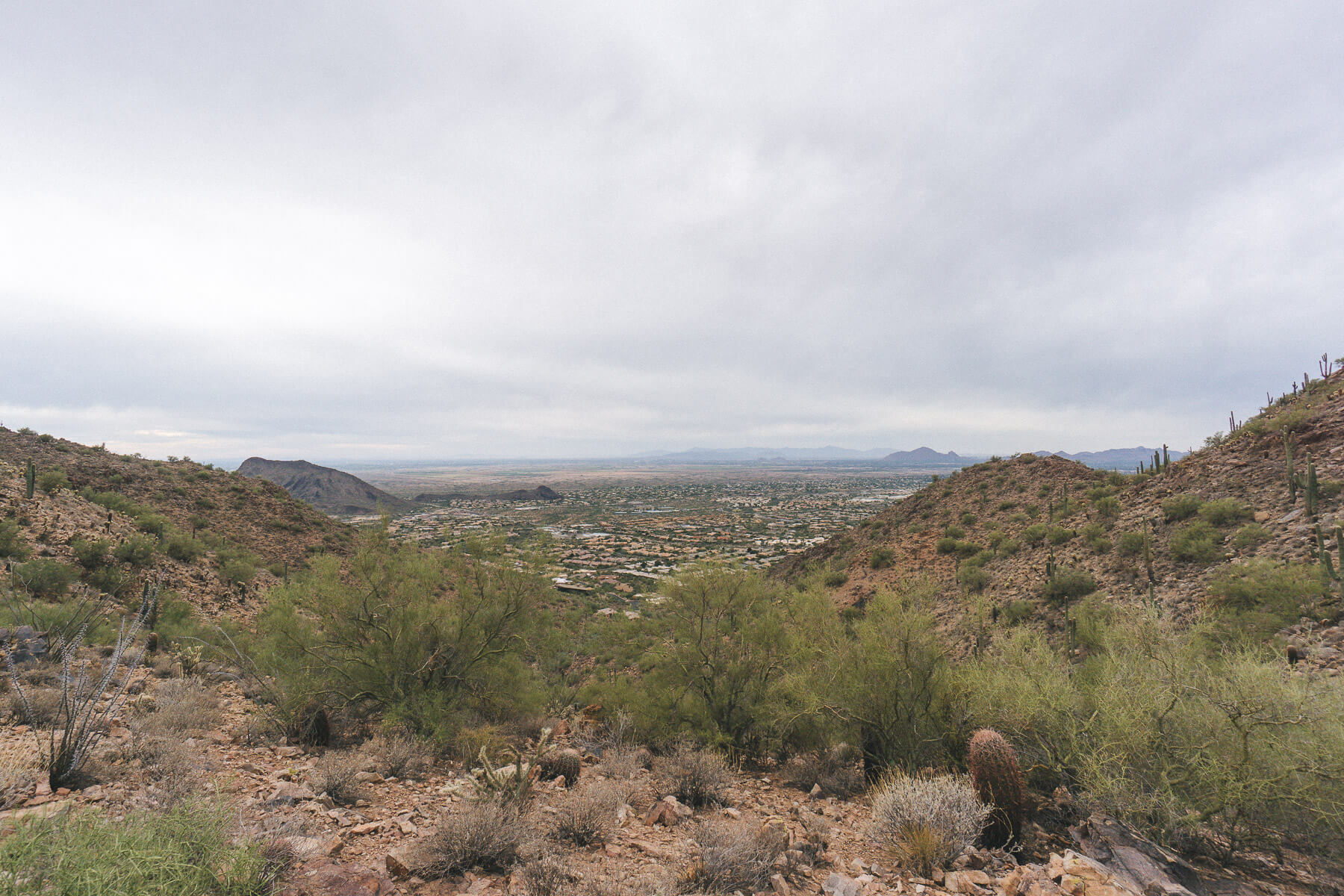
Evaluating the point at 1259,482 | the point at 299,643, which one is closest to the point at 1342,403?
the point at 1259,482

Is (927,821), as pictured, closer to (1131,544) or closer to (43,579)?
(1131,544)

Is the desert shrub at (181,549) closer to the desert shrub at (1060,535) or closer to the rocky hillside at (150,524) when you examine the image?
the rocky hillside at (150,524)

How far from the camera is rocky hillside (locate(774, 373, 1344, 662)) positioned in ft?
39.4

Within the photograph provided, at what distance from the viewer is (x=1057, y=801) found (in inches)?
274

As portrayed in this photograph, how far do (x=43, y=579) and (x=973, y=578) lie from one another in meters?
27.0

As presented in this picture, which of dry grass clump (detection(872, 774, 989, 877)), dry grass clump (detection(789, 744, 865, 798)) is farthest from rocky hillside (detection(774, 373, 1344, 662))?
dry grass clump (detection(872, 774, 989, 877))

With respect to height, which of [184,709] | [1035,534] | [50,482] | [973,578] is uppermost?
[50,482]

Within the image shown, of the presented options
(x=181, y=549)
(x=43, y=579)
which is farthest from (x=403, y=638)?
(x=181, y=549)

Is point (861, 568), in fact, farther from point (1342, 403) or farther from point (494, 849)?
point (494, 849)

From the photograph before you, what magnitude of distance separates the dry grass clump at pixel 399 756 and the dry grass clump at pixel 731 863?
A: 466 centimetres

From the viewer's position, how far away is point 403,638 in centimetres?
891

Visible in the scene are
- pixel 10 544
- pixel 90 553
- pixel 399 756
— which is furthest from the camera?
pixel 90 553

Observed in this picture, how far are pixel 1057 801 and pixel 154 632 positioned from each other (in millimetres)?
17734

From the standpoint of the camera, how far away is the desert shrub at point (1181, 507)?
14375 millimetres
